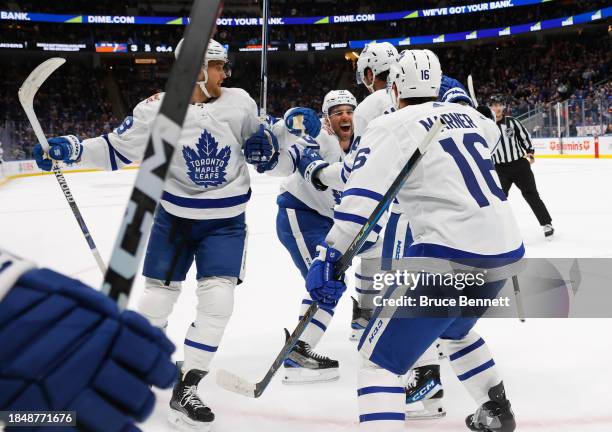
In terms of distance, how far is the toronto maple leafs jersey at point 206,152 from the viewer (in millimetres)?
2566

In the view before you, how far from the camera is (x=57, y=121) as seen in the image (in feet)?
76.3

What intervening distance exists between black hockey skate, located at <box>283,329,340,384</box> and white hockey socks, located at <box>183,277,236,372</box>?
0.45 m

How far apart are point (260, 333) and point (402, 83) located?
1.94 m

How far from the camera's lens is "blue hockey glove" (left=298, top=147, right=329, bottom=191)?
287 cm

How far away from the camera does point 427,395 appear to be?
2.42 meters

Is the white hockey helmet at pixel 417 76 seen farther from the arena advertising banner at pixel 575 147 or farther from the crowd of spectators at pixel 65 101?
the crowd of spectators at pixel 65 101

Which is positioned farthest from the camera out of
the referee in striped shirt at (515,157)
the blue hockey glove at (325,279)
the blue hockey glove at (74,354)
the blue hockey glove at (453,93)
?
the referee in striped shirt at (515,157)

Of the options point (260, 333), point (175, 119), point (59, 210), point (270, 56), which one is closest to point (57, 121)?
point (270, 56)

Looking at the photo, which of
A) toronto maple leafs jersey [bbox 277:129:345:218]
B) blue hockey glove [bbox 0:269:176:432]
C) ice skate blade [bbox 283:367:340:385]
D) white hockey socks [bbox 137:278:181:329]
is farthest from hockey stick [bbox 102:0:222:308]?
toronto maple leafs jersey [bbox 277:129:345:218]

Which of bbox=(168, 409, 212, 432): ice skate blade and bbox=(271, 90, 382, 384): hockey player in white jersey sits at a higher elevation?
bbox=(271, 90, 382, 384): hockey player in white jersey

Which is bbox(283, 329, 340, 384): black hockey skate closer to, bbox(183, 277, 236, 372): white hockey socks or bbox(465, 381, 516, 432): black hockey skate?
bbox(183, 277, 236, 372): white hockey socks

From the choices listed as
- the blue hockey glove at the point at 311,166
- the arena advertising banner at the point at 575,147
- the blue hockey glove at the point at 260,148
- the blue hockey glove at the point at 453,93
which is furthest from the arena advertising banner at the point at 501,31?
the blue hockey glove at the point at 260,148

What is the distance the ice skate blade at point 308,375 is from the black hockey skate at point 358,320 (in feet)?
1.40

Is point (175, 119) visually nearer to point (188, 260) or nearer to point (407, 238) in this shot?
point (188, 260)
